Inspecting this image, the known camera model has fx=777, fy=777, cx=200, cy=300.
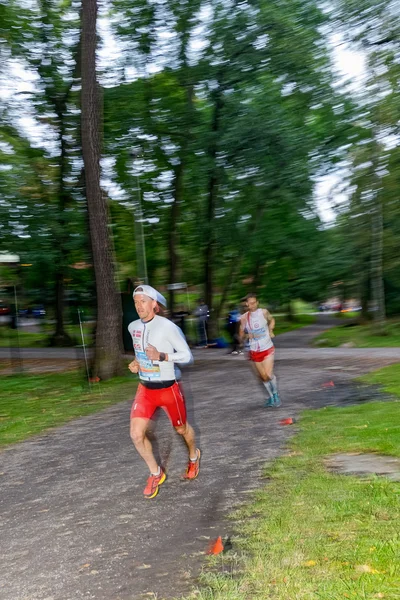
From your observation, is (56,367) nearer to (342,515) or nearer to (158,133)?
(158,133)

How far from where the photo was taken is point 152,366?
22.8ft

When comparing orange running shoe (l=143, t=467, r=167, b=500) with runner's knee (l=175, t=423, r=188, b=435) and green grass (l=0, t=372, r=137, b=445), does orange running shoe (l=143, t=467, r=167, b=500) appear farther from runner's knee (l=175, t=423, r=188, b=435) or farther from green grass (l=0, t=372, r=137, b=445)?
green grass (l=0, t=372, r=137, b=445)

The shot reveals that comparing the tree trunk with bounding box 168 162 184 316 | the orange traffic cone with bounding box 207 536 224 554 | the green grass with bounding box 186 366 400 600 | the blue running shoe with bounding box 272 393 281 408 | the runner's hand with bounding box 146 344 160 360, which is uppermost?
the tree trunk with bounding box 168 162 184 316

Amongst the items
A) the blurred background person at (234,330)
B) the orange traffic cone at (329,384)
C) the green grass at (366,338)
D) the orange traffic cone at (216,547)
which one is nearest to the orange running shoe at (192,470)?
the orange traffic cone at (216,547)

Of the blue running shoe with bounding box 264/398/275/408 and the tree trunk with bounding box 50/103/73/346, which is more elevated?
the tree trunk with bounding box 50/103/73/346

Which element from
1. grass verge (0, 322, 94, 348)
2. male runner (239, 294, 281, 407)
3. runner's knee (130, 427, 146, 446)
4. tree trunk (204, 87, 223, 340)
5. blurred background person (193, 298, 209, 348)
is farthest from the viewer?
grass verge (0, 322, 94, 348)

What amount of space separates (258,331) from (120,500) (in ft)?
17.9

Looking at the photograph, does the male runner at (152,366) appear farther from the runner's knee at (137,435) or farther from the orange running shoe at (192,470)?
the orange running shoe at (192,470)

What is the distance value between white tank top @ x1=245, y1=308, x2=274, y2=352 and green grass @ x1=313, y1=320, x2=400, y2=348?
14335 millimetres

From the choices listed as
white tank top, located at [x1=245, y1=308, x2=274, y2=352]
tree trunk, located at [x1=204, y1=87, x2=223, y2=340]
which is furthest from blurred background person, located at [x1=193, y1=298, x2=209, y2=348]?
white tank top, located at [x1=245, y1=308, x2=274, y2=352]

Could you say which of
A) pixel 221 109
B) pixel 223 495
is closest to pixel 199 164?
pixel 221 109

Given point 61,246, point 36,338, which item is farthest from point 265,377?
point 36,338

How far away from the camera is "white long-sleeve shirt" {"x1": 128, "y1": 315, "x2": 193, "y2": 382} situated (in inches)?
271

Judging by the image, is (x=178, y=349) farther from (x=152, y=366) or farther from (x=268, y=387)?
(x=268, y=387)
